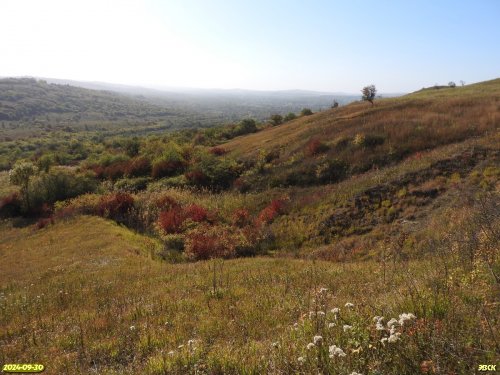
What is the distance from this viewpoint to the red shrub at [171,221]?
25.1m

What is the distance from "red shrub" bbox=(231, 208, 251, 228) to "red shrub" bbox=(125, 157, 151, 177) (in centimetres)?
2170

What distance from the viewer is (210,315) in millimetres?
8023

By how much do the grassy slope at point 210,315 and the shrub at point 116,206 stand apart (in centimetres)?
1308

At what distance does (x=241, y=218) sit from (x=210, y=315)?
17710 millimetres

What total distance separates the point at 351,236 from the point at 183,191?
19.6 meters

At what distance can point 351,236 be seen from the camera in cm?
1958

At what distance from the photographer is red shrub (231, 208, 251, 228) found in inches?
996

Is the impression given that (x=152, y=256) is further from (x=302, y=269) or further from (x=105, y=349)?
(x=105, y=349)

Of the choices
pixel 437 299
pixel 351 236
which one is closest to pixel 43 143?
pixel 351 236

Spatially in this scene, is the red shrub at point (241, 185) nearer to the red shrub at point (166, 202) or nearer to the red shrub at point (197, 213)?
the red shrub at point (197, 213)

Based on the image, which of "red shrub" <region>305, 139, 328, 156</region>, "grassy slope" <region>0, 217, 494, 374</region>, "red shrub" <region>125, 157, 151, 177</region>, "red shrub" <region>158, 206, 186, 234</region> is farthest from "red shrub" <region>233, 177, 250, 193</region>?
"grassy slope" <region>0, 217, 494, 374</region>

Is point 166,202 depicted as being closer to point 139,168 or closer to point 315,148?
point 315,148

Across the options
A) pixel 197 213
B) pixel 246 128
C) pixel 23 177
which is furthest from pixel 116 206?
pixel 246 128

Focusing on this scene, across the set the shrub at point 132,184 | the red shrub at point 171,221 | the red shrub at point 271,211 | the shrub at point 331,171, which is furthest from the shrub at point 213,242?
the shrub at point 132,184
